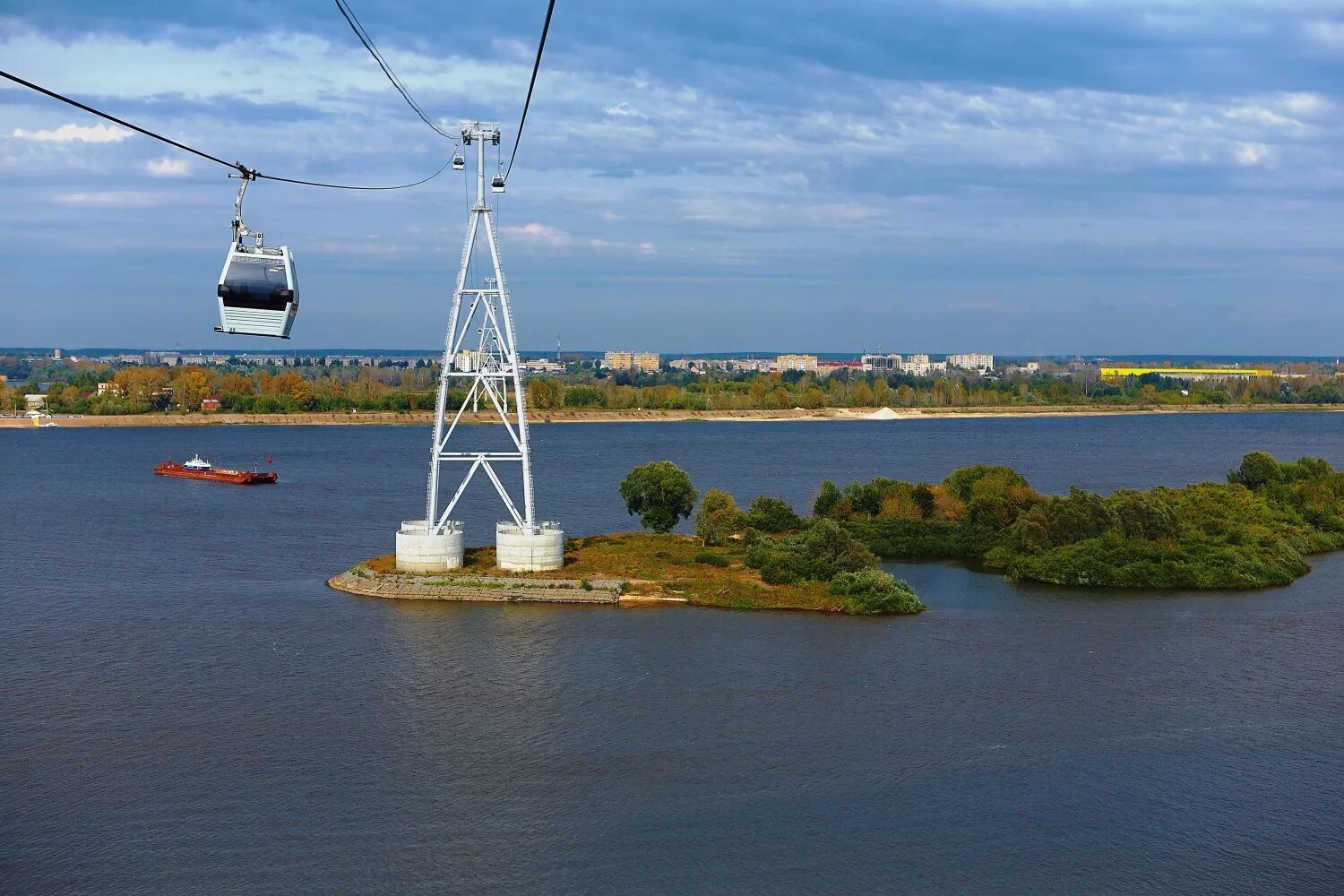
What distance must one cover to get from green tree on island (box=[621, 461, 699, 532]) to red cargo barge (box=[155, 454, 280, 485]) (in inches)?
1011

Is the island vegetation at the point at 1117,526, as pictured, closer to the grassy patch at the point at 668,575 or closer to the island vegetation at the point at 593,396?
the grassy patch at the point at 668,575

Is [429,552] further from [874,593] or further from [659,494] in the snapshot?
[874,593]

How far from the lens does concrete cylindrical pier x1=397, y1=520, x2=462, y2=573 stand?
25.3 m

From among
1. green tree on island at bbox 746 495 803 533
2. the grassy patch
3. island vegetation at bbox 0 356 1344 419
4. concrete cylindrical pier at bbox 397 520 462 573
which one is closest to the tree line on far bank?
island vegetation at bbox 0 356 1344 419

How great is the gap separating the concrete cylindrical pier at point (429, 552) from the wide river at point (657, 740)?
111 cm

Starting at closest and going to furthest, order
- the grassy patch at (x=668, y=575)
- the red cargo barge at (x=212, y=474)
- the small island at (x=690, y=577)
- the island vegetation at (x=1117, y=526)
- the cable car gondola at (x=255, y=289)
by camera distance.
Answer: the cable car gondola at (x=255, y=289) < the small island at (x=690, y=577) < the grassy patch at (x=668, y=575) < the island vegetation at (x=1117, y=526) < the red cargo barge at (x=212, y=474)

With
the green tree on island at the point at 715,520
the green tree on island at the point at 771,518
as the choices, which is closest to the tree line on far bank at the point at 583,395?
the green tree on island at the point at 771,518

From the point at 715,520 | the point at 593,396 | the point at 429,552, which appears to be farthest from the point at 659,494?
the point at 593,396

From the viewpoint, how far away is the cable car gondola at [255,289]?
12.2 m

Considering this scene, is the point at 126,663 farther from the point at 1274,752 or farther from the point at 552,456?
the point at 552,456

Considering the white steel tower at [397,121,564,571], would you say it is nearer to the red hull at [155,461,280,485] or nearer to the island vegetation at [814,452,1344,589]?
the island vegetation at [814,452,1344,589]

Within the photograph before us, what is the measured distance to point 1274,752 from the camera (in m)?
17.1

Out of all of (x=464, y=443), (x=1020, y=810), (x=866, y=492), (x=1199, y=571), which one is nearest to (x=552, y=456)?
(x=464, y=443)

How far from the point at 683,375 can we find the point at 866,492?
16021cm
